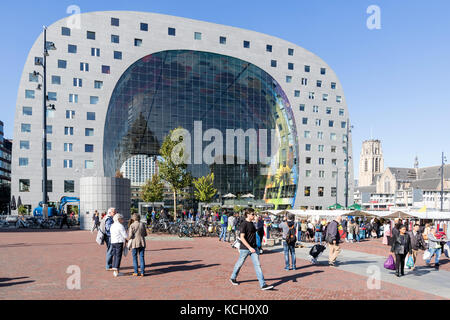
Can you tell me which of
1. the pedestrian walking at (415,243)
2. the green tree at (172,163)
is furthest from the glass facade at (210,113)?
the pedestrian walking at (415,243)

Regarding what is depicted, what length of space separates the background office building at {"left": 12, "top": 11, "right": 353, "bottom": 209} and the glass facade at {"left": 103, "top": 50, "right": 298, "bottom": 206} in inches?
7.3

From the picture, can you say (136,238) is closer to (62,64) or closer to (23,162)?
(23,162)

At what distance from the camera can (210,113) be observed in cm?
6397

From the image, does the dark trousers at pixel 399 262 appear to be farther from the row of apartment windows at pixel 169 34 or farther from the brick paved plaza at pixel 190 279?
the row of apartment windows at pixel 169 34

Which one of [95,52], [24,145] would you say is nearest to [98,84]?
[95,52]

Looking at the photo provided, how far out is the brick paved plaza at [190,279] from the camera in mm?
7914

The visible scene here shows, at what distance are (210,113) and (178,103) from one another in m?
6.52

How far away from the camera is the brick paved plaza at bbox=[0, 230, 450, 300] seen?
791cm

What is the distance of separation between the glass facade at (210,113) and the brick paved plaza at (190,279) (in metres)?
44.0

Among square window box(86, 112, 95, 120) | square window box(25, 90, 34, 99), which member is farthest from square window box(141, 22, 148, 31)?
square window box(25, 90, 34, 99)

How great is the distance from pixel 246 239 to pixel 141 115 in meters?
53.5

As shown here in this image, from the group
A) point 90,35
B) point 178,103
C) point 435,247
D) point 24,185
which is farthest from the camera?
point 178,103

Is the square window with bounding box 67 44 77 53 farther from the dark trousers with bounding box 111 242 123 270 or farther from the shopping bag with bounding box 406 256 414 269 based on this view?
the shopping bag with bounding box 406 256 414 269

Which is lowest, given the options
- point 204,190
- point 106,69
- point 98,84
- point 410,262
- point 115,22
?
point 204,190
